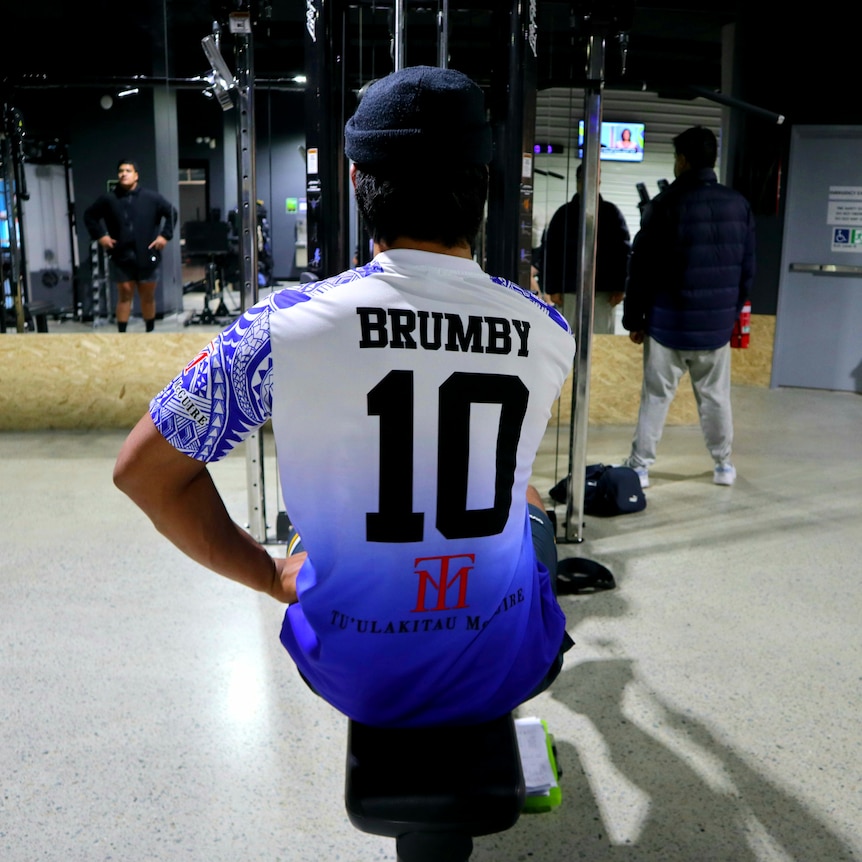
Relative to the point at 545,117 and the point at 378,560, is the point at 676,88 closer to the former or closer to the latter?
the point at 545,117

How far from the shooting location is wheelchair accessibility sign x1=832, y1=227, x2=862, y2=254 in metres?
6.26

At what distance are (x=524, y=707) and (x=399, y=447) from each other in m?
1.42

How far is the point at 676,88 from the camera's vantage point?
3.49 meters

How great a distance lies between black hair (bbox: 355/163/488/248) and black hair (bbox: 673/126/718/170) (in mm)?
3013

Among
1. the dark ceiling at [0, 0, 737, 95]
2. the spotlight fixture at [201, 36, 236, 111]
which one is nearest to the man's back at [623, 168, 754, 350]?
the dark ceiling at [0, 0, 737, 95]

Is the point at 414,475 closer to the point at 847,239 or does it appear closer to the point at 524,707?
the point at 524,707

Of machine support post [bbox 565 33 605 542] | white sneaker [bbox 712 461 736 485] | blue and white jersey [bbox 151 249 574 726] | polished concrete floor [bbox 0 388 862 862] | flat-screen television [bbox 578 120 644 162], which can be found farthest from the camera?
flat-screen television [bbox 578 120 644 162]

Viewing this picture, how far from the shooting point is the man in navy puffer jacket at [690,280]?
12.7ft

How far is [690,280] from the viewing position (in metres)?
3.89

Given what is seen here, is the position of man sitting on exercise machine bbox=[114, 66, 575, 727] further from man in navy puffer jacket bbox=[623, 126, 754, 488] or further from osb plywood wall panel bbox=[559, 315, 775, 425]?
osb plywood wall panel bbox=[559, 315, 775, 425]

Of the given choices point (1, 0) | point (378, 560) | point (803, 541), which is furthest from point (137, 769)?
point (1, 0)

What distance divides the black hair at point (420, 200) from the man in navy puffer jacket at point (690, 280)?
2968 mm

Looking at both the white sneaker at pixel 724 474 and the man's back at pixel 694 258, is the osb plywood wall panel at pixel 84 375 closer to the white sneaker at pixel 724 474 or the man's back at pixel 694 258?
the man's back at pixel 694 258

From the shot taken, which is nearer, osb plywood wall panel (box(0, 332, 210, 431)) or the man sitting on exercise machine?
the man sitting on exercise machine
